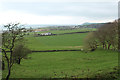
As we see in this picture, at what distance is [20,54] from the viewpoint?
33.7 meters

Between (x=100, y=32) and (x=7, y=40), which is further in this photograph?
(x=100, y=32)

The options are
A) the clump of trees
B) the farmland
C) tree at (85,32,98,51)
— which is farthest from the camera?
tree at (85,32,98,51)

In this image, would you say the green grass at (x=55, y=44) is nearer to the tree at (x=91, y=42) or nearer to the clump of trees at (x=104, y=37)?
the tree at (x=91, y=42)

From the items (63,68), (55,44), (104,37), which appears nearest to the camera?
(63,68)

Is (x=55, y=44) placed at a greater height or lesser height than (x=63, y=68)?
greater

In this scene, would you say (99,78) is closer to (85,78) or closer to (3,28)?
(85,78)

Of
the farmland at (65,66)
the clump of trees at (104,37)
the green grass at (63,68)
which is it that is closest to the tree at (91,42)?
the clump of trees at (104,37)

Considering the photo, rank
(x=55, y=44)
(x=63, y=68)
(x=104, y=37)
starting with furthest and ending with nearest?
(x=55, y=44) → (x=104, y=37) → (x=63, y=68)

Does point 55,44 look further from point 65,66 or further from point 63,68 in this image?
point 63,68

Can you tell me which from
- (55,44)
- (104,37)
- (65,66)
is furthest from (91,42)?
(55,44)

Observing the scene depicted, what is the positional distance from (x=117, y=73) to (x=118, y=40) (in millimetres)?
29218

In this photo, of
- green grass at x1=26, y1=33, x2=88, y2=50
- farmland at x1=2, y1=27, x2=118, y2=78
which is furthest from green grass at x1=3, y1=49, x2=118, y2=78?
green grass at x1=26, y1=33, x2=88, y2=50

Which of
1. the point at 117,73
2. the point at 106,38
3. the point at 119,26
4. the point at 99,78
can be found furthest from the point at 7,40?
the point at 106,38

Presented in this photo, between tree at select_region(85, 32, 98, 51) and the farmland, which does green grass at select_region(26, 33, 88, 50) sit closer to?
tree at select_region(85, 32, 98, 51)
